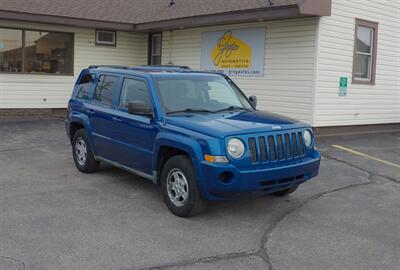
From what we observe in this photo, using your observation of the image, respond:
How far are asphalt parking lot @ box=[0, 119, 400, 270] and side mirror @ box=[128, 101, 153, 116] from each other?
122cm

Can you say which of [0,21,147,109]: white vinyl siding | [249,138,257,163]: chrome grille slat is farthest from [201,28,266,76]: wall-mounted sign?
[249,138,257,163]: chrome grille slat

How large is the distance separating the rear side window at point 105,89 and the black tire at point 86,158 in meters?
0.73

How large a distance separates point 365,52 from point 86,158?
8.66 meters

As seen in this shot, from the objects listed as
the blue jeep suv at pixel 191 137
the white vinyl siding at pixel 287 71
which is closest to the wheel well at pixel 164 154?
the blue jeep suv at pixel 191 137

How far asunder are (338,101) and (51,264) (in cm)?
982

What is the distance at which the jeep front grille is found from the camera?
5738 millimetres

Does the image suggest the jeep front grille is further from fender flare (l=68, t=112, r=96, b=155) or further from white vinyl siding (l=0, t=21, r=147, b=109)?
white vinyl siding (l=0, t=21, r=147, b=109)

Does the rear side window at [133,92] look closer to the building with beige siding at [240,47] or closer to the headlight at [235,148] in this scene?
the headlight at [235,148]

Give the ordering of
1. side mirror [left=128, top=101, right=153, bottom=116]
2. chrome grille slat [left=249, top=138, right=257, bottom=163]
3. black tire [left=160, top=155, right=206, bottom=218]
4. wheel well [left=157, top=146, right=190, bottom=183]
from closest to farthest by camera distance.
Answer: chrome grille slat [left=249, top=138, right=257, bottom=163] < black tire [left=160, top=155, right=206, bottom=218] < wheel well [left=157, top=146, right=190, bottom=183] < side mirror [left=128, top=101, right=153, bottom=116]

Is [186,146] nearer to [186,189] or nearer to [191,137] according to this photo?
[191,137]

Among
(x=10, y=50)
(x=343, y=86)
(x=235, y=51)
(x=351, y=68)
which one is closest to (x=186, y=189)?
(x=343, y=86)

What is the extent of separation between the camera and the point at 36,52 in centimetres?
1580

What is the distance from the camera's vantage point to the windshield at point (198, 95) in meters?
6.66

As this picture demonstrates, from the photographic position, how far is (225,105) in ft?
22.8
